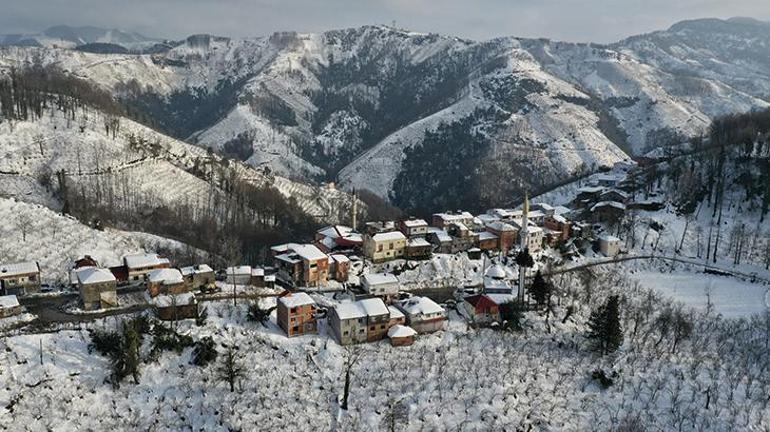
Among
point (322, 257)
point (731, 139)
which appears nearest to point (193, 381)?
point (322, 257)

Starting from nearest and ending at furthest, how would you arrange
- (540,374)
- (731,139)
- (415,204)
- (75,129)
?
(540,374), (731,139), (75,129), (415,204)

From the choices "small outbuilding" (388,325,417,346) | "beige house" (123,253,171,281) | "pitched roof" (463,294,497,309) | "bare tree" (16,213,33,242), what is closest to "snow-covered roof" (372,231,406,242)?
"pitched roof" (463,294,497,309)

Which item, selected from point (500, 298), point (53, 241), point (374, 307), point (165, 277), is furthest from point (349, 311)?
point (53, 241)

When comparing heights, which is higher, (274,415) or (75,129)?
(75,129)

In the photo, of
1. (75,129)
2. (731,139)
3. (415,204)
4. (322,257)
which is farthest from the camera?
(415,204)

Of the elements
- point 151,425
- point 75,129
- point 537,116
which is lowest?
point 151,425

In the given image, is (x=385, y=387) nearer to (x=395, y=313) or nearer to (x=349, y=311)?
(x=349, y=311)

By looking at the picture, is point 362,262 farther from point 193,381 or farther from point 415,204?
point 415,204
